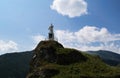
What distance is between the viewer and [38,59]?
90625 mm

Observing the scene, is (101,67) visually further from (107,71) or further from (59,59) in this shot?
(59,59)

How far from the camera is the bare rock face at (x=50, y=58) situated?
8196 cm

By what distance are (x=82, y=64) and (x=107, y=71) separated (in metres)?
8.60

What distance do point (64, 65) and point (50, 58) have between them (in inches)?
239

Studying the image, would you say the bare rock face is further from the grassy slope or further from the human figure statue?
the human figure statue

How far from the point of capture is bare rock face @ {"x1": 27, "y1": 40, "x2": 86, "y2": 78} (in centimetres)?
8196

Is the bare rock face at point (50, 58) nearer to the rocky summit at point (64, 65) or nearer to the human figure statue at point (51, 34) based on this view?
the rocky summit at point (64, 65)

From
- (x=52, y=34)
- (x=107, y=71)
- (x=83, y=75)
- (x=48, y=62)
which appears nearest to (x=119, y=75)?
(x=107, y=71)

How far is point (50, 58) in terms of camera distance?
3435 inches

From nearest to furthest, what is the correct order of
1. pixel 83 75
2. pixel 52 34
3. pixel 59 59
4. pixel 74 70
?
pixel 83 75, pixel 74 70, pixel 59 59, pixel 52 34

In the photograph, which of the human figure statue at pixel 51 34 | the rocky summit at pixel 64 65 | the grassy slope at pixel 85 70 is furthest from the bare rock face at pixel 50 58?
the human figure statue at pixel 51 34

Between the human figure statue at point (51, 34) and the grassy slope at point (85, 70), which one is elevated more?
the human figure statue at point (51, 34)

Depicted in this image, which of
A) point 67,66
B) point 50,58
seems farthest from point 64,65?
point 50,58

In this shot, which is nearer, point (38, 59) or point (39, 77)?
point (39, 77)
